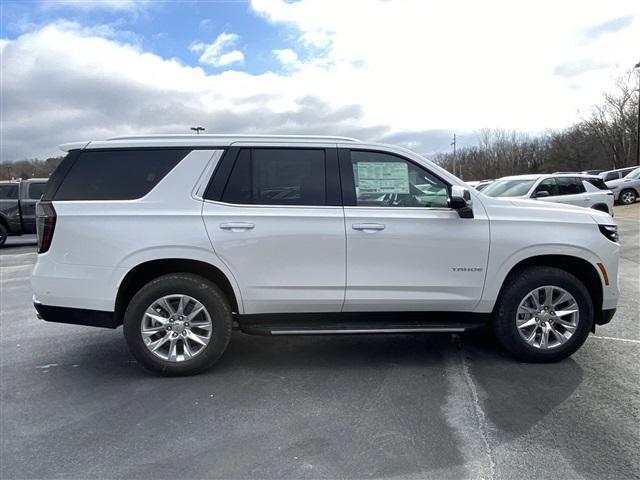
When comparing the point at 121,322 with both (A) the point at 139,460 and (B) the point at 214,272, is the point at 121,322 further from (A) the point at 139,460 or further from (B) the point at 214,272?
(A) the point at 139,460

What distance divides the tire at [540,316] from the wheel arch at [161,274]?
2.39 meters

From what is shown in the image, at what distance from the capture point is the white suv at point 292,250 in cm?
388

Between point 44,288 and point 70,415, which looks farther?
point 44,288

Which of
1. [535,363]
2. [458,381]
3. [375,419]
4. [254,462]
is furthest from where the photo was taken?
[535,363]

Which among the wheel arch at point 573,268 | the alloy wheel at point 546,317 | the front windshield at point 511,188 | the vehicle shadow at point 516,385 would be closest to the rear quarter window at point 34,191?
the front windshield at point 511,188

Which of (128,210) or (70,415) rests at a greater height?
(128,210)

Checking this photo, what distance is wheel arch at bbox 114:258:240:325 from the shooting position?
12.9ft

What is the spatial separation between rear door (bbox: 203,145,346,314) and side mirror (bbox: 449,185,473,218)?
0.95 m

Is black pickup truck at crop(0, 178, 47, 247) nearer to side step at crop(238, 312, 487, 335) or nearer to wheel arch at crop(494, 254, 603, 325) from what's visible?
side step at crop(238, 312, 487, 335)

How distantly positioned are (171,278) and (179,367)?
774mm

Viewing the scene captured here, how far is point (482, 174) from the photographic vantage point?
80125 millimetres

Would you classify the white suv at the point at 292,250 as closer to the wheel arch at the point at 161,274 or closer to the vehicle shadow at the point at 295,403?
the wheel arch at the point at 161,274

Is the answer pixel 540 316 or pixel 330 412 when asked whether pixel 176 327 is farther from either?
pixel 540 316

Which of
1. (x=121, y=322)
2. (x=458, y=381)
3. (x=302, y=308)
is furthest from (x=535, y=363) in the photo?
(x=121, y=322)
